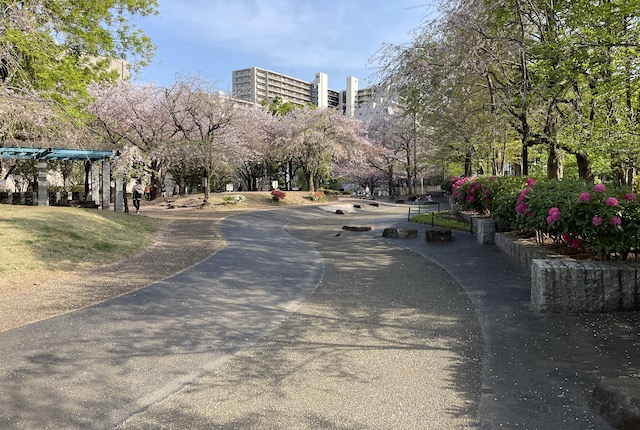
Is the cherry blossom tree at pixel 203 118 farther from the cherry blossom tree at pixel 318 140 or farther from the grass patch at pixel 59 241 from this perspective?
the grass patch at pixel 59 241

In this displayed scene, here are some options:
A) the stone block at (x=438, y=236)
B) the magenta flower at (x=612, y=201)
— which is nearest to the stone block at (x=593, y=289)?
the magenta flower at (x=612, y=201)

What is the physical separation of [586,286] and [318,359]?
348 cm

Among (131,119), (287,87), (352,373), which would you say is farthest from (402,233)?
(287,87)

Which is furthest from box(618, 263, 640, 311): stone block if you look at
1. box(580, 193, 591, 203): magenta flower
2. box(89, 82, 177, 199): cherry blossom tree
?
box(89, 82, 177, 199): cherry blossom tree

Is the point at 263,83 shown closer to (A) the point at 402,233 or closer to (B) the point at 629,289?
(A) the point at 402,233

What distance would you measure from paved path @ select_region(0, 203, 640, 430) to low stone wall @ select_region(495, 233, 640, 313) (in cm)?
18

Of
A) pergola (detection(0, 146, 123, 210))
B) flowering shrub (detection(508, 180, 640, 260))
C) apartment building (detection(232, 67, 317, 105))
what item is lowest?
flowering shrub (detection(508, 180, 640, 260))

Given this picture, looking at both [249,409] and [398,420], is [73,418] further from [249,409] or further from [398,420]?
[398,420]

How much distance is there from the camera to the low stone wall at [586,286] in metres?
5.04

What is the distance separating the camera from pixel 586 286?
510 cm

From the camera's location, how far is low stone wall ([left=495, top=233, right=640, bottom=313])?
5.04 meters

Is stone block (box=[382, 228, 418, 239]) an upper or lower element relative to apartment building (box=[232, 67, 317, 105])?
lower

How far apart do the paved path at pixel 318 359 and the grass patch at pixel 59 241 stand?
127 inches

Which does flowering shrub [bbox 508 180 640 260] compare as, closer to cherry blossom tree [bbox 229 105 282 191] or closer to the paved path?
the paved path
